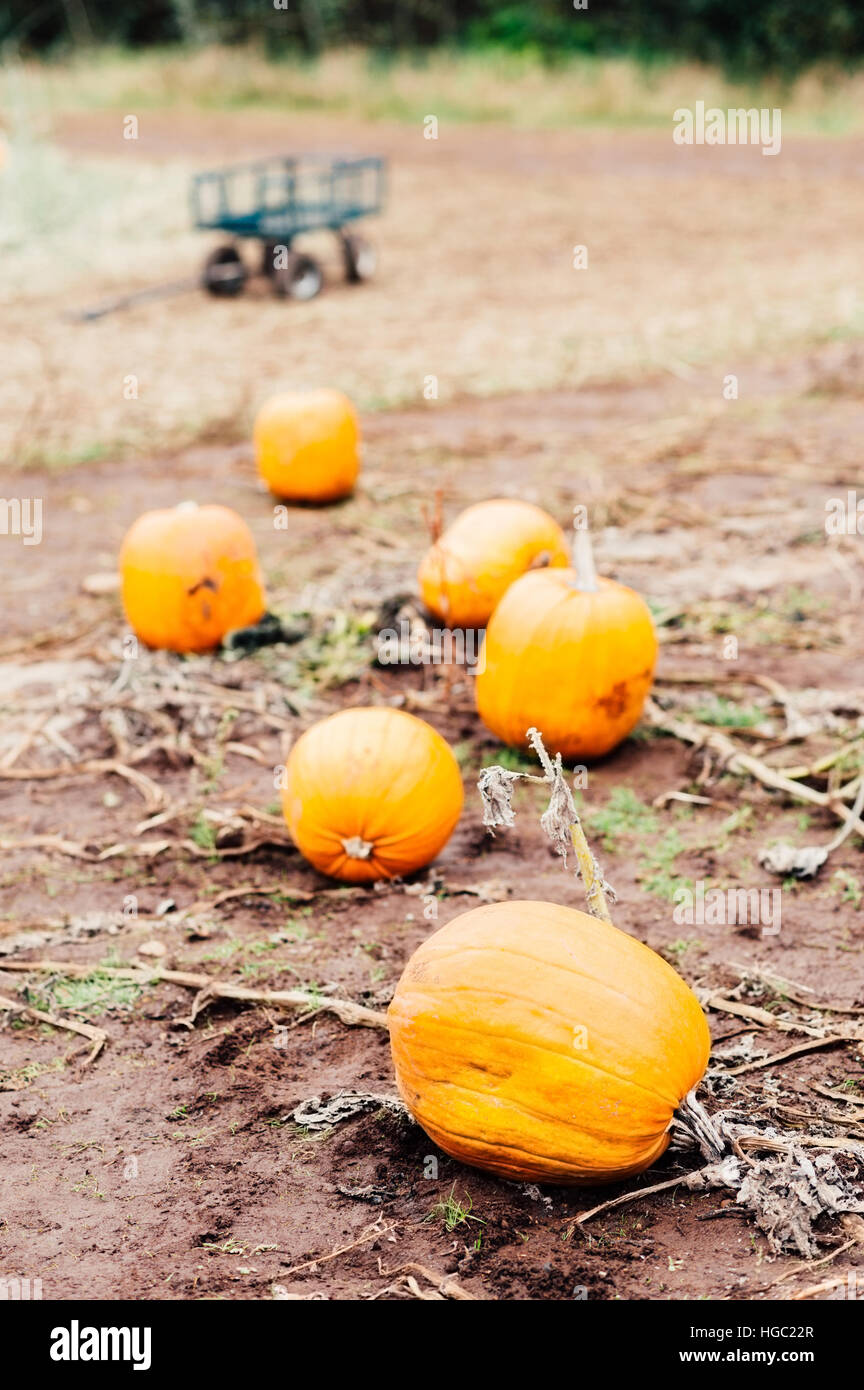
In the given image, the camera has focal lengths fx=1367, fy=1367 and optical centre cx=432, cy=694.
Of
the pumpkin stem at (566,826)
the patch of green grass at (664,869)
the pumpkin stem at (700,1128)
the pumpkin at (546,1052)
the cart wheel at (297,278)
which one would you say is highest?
the pumpkin stem at (566,826)

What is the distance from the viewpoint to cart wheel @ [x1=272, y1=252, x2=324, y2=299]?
13258 mm

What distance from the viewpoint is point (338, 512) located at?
26.2ft

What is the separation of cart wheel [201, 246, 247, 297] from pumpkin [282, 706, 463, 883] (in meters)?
9.99

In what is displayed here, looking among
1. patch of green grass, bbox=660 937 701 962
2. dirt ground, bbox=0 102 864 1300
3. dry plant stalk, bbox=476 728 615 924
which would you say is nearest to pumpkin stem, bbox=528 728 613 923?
dry plant stalk, bbox=476 728 615 924

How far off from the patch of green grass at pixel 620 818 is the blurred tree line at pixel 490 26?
1078 inches

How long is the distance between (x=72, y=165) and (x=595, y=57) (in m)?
14.2

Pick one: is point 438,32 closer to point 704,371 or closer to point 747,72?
point 747,72

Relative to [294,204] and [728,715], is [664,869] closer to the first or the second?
[728,715]

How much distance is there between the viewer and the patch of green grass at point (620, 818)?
4625 millimetres

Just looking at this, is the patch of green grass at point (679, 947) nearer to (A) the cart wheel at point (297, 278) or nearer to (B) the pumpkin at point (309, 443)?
(B) the pumpkin at point (309, 443)

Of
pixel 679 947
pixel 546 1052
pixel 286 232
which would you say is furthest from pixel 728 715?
pixel 286 232

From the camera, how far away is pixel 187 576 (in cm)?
584

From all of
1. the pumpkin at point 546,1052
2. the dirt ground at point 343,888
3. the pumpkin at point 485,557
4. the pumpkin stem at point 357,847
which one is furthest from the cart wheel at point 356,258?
the pumpkin at point 546,1052
